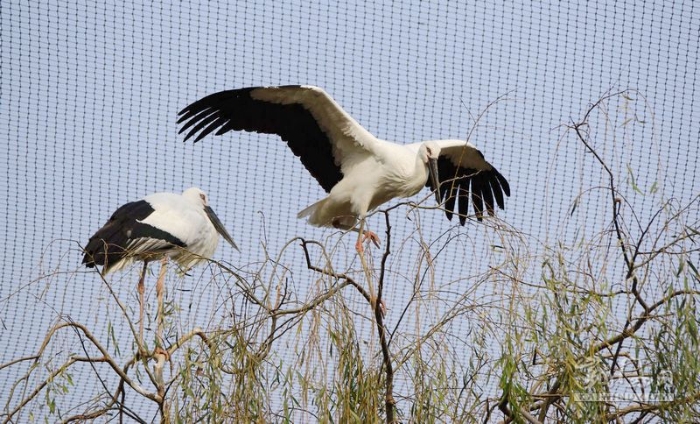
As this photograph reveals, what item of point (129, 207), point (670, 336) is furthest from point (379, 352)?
point (129, 207)

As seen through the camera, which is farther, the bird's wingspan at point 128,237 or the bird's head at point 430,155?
the bird's head at point 430,155

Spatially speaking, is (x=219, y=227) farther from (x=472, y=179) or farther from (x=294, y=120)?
(x=472, y=179)

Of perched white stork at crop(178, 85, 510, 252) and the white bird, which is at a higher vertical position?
perched white stork at crop(178, 85, 510, 252)

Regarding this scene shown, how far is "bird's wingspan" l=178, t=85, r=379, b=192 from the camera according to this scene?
4688mm

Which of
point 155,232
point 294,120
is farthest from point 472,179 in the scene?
point 155,232

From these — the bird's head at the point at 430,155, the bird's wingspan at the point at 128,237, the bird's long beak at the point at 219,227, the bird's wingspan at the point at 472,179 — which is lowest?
the bird's wingspan at the point at 128,237

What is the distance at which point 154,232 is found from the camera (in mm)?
4520

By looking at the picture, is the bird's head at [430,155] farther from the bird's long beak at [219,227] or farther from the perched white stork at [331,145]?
the bird's long beak at [219,227]

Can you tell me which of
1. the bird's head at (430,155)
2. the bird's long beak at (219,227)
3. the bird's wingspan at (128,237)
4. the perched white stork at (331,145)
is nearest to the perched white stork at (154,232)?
the bird's wingspan at (128,237)

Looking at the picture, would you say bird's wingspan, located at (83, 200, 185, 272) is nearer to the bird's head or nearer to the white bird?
the white bird

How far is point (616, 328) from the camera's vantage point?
2.69 metres

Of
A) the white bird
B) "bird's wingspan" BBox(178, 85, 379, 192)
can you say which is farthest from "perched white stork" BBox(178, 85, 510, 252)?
the white bird

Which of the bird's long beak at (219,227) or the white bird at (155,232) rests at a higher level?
the bird's long beak at (219,227)

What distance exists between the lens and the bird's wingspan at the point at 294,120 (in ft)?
15.4
